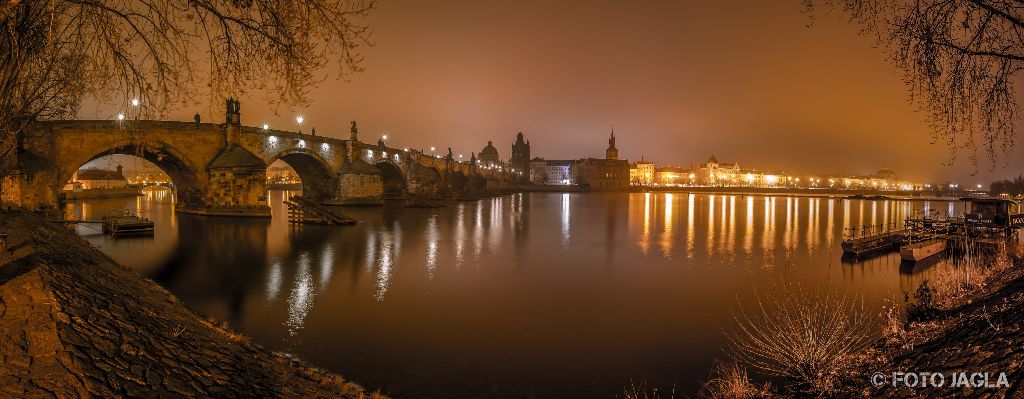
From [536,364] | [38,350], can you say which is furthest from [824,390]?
[38,350]

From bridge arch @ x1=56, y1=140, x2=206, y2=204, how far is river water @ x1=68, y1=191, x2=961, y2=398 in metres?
5.94

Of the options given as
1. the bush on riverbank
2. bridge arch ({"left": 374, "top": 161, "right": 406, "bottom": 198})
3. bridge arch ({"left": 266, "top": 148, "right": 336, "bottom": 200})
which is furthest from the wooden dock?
bridge arch ({"left": 374, "top": 161, "right": 406, "bottom": 198})

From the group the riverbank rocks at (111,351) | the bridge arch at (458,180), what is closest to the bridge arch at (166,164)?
the riverbank rocks at (111,351)

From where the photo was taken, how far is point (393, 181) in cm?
6444

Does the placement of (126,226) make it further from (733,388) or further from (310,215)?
(733,388)

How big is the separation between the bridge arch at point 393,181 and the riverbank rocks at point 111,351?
5563 centimetres

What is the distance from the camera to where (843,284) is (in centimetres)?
1550

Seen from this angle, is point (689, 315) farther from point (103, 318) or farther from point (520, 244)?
point (520, 244)

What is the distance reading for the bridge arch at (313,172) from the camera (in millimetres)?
44906

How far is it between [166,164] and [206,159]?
3394 millimetres

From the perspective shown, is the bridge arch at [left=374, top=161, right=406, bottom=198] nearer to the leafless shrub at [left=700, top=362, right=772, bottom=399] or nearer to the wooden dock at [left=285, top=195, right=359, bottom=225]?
the wooden dock at [left=285, top=195, right=359, bottom=225]

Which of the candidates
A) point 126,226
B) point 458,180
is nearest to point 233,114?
point 126,226

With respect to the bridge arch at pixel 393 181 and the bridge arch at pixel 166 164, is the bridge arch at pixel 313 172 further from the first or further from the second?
the bridge arch at pixel 393 181

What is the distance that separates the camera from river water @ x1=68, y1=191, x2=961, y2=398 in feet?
26.2
